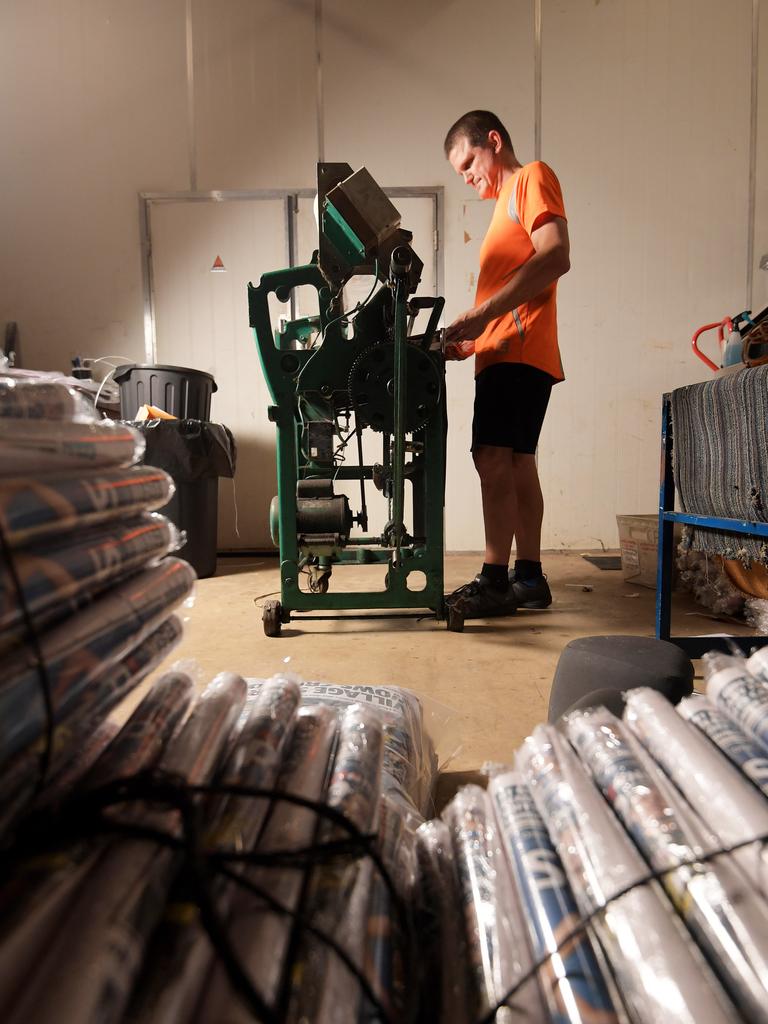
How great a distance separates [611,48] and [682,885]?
434 centimetres

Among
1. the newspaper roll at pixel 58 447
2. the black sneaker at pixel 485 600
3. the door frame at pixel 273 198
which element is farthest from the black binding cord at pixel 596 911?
the door frame at pixel 273 198

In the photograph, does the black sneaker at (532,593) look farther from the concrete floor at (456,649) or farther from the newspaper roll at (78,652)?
the newspaper roll at (78,652)

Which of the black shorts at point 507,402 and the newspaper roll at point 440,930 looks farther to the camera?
the black shorts at point 507,402

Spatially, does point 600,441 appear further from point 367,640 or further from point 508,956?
point 508,956

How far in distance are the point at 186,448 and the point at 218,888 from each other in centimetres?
249

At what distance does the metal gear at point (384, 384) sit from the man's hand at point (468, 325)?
183mm

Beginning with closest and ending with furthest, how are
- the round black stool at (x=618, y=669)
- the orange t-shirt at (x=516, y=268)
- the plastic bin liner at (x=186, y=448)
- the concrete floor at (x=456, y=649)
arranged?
the round black stool at (x=618, y=669) → the concrete floor at (x=456, y=649) → the orange t-shirt at (x=516, y=268) → the plastic bin liner at (x=186, y=448)

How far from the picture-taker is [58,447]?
46 cm

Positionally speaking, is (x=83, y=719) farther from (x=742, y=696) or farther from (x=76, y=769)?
(x=742, y=696)

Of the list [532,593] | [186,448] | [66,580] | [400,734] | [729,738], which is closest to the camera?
[66,580]

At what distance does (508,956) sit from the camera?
39 centimetres

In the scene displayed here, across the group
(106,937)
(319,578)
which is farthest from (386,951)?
(319,578)

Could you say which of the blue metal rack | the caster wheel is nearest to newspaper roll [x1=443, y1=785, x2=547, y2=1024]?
the blue metal rack

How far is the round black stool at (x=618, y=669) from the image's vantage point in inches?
37.5
